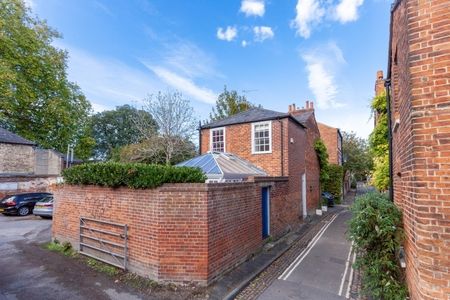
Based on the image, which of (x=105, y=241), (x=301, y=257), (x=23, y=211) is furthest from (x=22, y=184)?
(x=301, y=257)

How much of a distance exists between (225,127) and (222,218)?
368 inches

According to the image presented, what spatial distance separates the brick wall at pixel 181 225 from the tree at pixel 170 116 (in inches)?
602

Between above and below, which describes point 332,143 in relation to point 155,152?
above

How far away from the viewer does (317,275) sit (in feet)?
22.5

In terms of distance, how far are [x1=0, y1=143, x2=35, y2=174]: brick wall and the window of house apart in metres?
19.9

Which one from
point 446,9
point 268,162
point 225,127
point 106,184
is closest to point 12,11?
point 225,127

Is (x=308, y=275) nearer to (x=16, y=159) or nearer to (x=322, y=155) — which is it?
(x=322, y=155)

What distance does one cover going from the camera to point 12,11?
20.5 meters

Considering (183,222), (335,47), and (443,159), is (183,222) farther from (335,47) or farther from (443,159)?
(335,47)

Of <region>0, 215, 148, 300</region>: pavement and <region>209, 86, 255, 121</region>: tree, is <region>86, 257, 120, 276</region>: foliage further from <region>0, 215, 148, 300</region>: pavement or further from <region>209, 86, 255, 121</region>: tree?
<region>209, 86, 255, 121</region>: tree

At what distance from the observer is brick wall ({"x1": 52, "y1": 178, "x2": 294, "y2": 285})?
5812 millimetres

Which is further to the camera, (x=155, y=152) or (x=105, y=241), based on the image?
(x=155, y=152)

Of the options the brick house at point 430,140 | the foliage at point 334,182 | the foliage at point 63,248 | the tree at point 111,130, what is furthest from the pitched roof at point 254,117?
the tree at point 111,130

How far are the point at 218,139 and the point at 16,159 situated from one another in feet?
67.2
